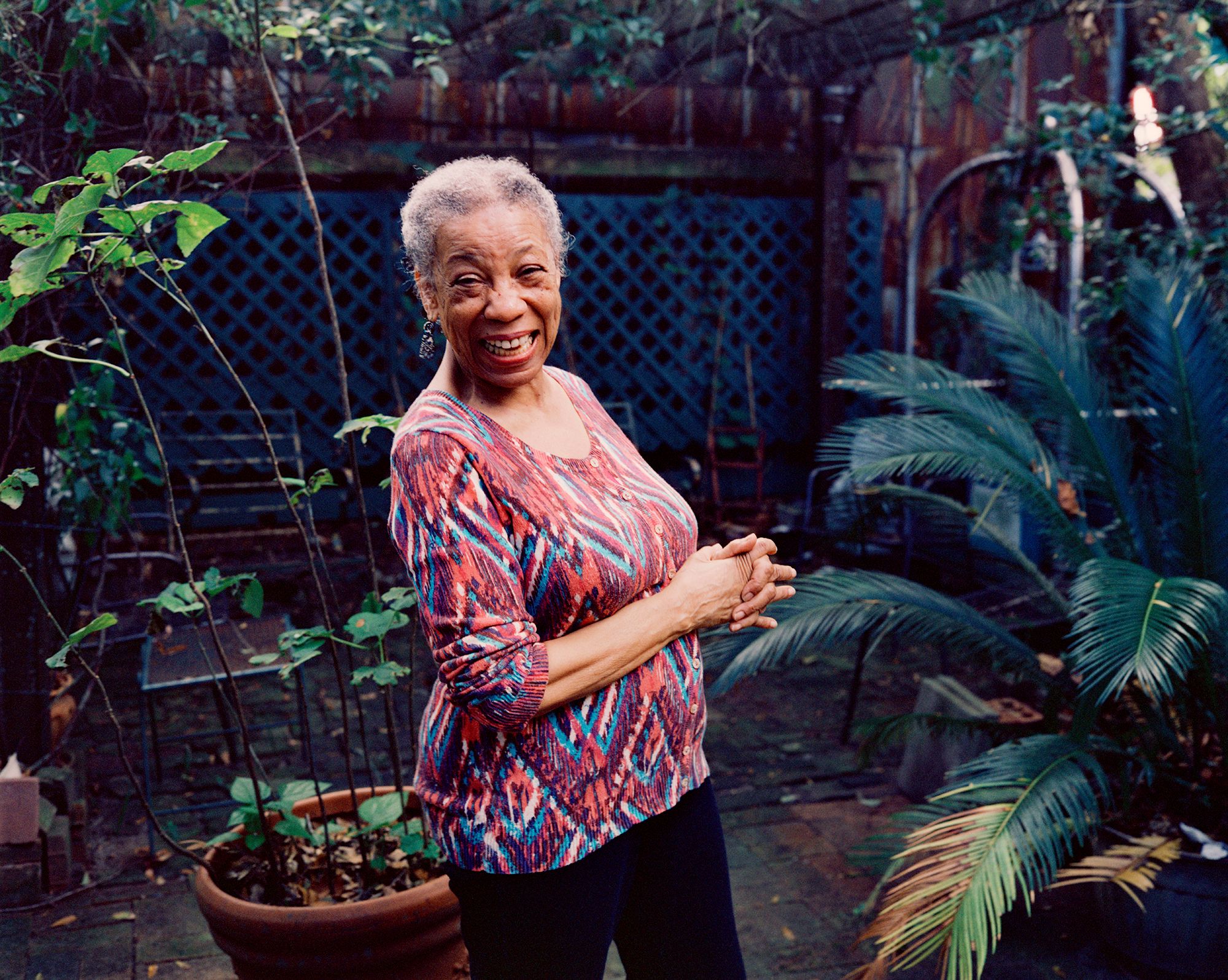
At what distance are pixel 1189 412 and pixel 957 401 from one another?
2.10 feet

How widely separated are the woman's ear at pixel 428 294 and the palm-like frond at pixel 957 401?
1.98 meters

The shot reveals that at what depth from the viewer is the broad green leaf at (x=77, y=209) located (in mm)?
1754

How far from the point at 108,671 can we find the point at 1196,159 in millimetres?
5548

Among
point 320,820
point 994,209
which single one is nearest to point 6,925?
point 320,820

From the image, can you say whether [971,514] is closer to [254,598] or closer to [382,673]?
[382,673]

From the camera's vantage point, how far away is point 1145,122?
4.95 meters

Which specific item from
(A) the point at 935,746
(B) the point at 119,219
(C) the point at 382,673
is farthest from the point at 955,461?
(B) the point at 119,219

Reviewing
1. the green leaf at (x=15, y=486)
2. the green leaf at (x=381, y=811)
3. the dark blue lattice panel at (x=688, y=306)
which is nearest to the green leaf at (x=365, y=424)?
the green leaf at (x=15, y=486)

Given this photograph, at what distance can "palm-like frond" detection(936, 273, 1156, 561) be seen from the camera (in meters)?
3.41

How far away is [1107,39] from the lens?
263 inches

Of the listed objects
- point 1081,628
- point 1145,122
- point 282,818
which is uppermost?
point 1145,122

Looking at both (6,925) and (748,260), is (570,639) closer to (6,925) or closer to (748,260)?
(6,925)

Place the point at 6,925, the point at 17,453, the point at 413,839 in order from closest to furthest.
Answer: the point at 413,839 → the point at 6,925 → the point at 17,453

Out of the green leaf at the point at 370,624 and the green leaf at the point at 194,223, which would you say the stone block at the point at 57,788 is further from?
the green leaf at the point at 194,223
